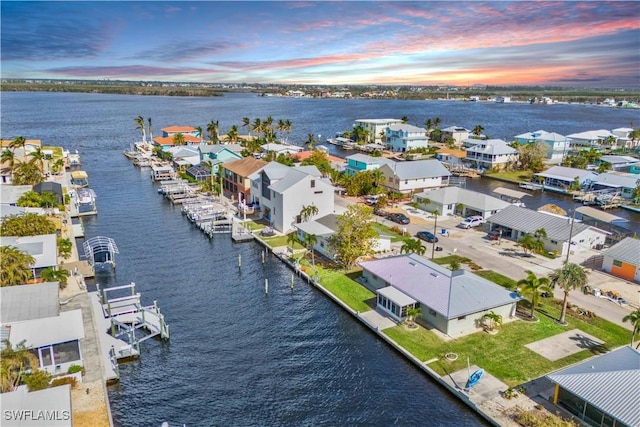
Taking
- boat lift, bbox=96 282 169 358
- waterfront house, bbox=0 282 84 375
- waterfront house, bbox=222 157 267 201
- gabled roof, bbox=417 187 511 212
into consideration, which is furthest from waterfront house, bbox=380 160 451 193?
waterfront house, bbox=0 282 84 375

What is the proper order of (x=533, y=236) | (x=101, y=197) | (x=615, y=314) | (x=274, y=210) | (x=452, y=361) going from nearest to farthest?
1. (x=452, y=361)
2. (x=615, y=314)
3. (x=533, y=236)
4. (x=274, y=210)
5. (x=101, y=197)

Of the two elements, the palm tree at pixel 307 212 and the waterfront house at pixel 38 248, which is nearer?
the waterfront house at pixel 38 248

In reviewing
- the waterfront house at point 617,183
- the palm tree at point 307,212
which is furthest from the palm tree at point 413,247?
→ the waterfront house at point 617,183

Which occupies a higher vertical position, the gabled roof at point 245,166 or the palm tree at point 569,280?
the gabled roof at point 245,166

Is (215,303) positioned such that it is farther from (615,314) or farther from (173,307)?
(615,314)

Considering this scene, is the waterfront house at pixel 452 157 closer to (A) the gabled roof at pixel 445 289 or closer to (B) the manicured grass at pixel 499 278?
(B) the manicured grass at pixel 499 278

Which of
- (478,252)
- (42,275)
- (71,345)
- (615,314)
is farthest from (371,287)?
(42,275)

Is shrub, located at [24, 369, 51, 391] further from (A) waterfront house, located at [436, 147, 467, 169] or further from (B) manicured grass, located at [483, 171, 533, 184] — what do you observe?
(A) waterfront house, located at [436, 147, 467, 169]
